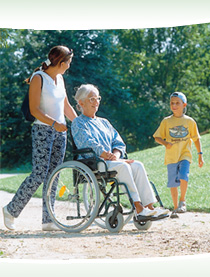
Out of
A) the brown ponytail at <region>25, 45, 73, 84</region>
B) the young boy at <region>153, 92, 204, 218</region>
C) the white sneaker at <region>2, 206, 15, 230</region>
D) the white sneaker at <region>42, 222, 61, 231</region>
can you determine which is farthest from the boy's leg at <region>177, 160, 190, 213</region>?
the white sneaker at <region>2, 206, 15, 230</region>

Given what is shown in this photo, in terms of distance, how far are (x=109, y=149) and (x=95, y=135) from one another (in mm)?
164

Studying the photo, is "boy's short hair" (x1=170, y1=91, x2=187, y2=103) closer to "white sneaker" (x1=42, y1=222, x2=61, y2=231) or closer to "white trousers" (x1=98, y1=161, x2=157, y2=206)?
"white trousers" (x1=98, y1=161, x2=157, y2=206)

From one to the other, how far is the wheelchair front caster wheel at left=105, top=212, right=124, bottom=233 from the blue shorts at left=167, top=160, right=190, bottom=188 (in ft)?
2.67

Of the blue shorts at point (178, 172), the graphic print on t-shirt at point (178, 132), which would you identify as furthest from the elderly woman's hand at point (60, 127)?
the blue shorts at point (178, 172)

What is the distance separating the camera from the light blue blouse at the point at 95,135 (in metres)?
4.18

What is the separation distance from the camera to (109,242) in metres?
3.76

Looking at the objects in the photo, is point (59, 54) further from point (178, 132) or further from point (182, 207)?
point (182, 207)

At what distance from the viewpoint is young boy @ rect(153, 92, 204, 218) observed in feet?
15.0

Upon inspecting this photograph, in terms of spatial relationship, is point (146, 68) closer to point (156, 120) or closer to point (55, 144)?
point (156, 120)

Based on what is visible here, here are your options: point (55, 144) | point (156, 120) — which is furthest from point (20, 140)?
point (156, 120)

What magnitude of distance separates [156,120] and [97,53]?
2.52 ft

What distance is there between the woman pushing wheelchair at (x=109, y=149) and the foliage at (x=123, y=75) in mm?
416

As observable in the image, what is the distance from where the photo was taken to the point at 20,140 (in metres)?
4.75

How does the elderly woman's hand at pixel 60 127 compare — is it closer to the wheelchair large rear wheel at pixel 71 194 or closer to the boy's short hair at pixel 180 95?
the wheelchair large rear wheel at pixel 71 194
